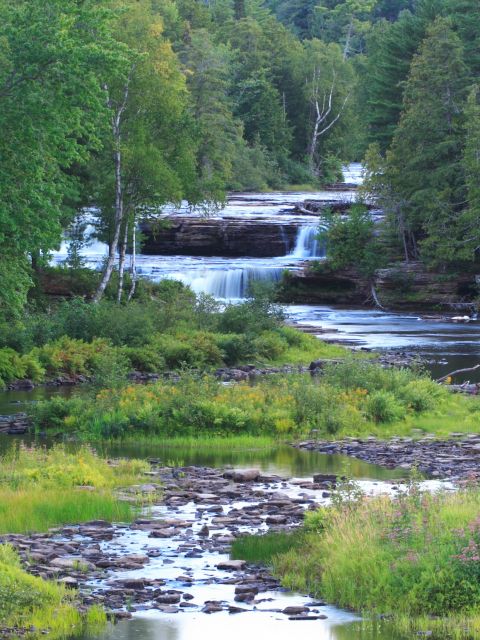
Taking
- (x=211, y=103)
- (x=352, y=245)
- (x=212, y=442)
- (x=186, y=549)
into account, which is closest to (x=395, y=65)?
(x=211, y=103)

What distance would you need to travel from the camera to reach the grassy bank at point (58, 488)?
58.5 ft

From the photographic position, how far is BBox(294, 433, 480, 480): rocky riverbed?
2203 cm

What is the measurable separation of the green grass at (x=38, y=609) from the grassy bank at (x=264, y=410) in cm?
1321

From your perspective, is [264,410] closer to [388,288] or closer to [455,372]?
[455,372]

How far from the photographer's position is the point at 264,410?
2797 cm

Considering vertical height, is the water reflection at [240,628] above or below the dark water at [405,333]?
below

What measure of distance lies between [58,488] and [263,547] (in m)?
5.09

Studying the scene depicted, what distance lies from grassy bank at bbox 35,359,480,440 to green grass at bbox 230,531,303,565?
34.3ft

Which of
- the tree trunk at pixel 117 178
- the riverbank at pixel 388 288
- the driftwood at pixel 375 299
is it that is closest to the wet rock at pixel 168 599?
the tree trunk at pixel 117 178

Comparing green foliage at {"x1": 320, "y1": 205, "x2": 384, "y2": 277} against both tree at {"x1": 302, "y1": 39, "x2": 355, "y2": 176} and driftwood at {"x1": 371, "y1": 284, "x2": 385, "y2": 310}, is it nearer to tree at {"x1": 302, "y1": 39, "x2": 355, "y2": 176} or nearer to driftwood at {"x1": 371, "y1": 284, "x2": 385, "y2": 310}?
driftwood at {"x1": 371, "y1": 284, "x2": 385, "y2": 310}

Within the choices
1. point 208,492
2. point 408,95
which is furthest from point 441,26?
point 208,492

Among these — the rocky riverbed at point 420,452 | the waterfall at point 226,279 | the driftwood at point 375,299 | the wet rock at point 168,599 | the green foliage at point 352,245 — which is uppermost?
the green foliage at point 352,245

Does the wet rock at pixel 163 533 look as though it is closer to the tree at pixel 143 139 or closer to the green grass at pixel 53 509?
the green grass at pixel 53 509

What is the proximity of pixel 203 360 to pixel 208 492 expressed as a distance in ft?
65.1
